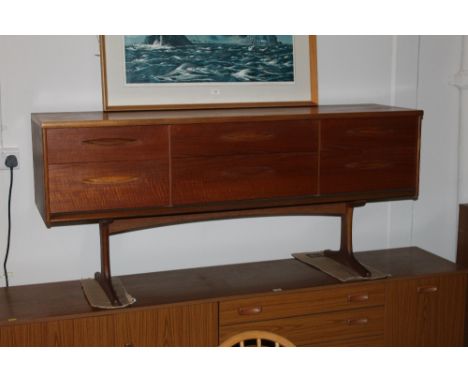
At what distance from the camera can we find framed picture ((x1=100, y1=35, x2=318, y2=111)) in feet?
9.81

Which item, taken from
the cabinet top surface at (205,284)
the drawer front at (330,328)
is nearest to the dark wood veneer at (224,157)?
the cabinet top surface at (205,284)

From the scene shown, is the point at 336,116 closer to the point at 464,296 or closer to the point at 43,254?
the point at 464,296

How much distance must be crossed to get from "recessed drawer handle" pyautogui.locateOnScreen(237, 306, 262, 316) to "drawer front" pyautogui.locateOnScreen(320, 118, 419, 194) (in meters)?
0.57

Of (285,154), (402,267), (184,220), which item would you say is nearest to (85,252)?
(184,220)

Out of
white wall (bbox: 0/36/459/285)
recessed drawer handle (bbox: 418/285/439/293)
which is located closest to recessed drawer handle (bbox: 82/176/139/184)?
white wall (bbox: 0/36/459/285)

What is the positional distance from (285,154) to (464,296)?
3.85 ft

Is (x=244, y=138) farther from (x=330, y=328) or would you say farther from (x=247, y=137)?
(x=330, y=328)

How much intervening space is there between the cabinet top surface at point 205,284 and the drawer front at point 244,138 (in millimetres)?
609

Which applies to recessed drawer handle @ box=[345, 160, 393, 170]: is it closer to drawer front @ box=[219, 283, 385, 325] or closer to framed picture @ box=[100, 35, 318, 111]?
framed picture @ box=[100, 35, 318, 111]

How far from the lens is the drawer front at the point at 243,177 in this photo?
2795 millimetres

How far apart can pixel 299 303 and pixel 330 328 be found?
0.65 feet

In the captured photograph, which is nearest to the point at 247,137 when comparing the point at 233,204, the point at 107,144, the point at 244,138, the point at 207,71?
the point at 244,138

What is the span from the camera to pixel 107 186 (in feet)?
8.82

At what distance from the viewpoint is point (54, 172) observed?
2.60 m
